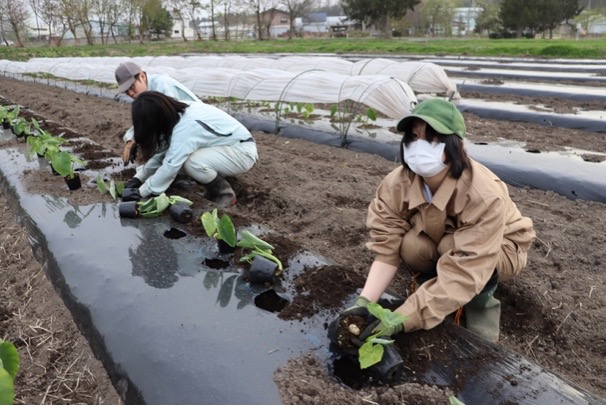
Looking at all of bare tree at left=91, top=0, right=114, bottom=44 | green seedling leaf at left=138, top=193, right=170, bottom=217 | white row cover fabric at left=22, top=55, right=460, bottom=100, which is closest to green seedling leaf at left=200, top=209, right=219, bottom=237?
green seedling leaf at left=138, top=193, right=170, bottom=217

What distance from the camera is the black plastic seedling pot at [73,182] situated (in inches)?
149

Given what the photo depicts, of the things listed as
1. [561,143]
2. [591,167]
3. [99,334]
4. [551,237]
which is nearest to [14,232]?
[99,334]

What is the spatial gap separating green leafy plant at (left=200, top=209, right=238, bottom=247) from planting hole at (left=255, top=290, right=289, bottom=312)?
394 millimetres

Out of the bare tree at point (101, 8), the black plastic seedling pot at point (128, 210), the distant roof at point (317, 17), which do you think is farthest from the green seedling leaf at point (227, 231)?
the distant roof at point (317, 17)

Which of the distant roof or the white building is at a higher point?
the distant roof

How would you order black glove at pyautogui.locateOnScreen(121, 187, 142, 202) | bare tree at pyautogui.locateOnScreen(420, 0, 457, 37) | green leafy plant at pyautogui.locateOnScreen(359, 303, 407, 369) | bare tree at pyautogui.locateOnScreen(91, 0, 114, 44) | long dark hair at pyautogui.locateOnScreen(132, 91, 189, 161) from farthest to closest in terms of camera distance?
bare tree at pyautogui.locateOnScreen(420, 0, 457, 37)
bare tree at pyautogui.locateOnScreen(91, 0, 114, 44)
black glove at pyautogui.locateOnScreen(121, 187, 142, 202)
long dark hair at pyautogui.locateOnScreen(132, 91, 189, 161)
green leafy plant at pyautogui.locateOnScreen(359, 303, 407, 369)

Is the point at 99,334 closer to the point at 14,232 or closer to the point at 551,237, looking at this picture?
the point at 14,232

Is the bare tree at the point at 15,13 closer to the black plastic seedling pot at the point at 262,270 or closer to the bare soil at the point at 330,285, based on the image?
the bare soil at the point at 330,285

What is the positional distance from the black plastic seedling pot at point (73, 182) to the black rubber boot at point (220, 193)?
974 mm

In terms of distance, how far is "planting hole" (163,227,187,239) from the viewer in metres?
2.91

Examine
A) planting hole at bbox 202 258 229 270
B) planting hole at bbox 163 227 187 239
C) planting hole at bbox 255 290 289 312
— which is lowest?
planting hole at bbox 255 290 289 312

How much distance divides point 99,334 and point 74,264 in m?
0.68

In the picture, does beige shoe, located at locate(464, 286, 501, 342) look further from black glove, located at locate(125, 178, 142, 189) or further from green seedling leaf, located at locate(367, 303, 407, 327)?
black glove, located at locate(125, 178, 142, 189)

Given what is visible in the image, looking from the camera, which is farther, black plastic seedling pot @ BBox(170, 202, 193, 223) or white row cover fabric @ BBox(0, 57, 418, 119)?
white row cover fabric @ BBox(0, 57, 418, 119)
